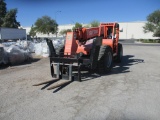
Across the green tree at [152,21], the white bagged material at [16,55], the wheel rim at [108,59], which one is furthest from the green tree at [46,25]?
the wheel rim at [108,59]

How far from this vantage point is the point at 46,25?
6506 cm

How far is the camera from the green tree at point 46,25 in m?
64.9

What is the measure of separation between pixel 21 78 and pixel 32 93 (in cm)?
228

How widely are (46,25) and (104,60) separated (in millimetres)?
57055

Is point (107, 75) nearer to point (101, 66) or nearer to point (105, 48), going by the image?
point (101, 66)

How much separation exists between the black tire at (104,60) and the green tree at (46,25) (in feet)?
184

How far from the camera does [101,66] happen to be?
9516mm

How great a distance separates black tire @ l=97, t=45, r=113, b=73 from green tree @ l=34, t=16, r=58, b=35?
5603 cm

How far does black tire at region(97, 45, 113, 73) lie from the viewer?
9.16m

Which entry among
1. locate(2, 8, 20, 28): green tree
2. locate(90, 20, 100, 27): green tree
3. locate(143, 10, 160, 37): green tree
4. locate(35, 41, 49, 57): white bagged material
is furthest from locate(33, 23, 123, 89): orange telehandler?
locate(2, 8, 20, 28): green tree

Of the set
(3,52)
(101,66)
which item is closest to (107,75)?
(101,66)

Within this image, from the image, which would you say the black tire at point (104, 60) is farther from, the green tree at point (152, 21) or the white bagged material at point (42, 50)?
the green tree at point (152, 21)

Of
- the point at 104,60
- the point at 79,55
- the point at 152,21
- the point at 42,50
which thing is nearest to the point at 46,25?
the point at 152,21

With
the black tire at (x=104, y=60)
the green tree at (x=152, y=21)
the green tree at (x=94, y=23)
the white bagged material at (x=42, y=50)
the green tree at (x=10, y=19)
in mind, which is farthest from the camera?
the green tree at (x=10, y=19)
